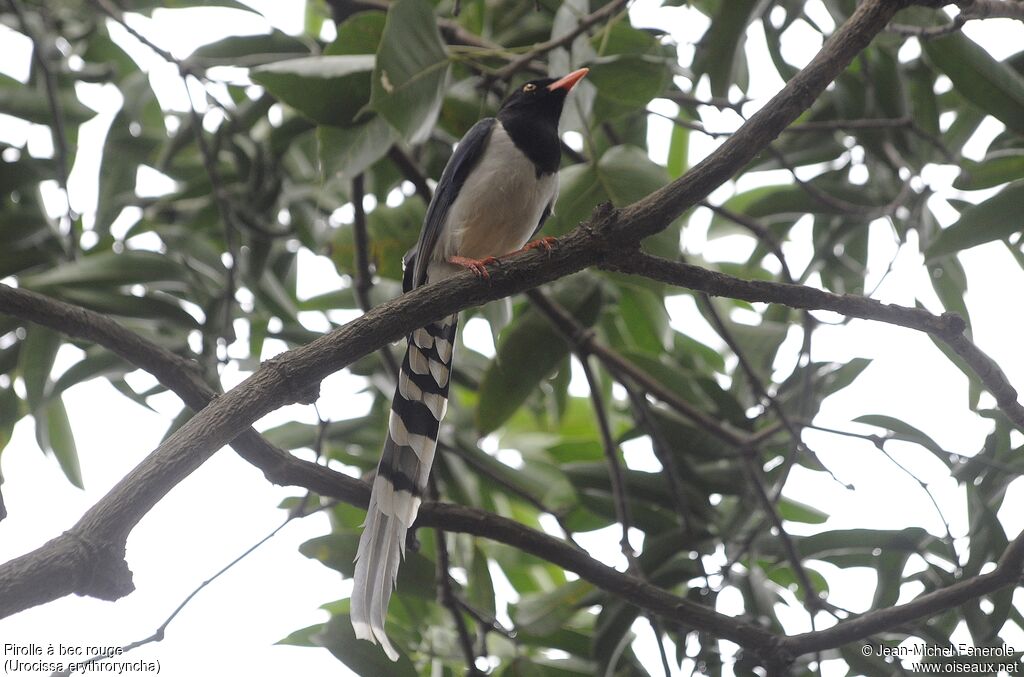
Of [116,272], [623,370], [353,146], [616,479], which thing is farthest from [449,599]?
[116,272]

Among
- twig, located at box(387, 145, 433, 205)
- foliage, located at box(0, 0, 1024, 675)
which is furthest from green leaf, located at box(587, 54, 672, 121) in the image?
twig, located at box(387, 145, 433, 205)

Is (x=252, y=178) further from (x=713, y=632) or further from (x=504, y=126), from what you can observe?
(x=713, y=632)

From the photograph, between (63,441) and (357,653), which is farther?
(63,441)

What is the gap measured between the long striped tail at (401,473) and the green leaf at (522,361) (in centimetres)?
17

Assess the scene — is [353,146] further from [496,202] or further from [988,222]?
[988,222]

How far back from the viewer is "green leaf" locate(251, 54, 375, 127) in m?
2.65

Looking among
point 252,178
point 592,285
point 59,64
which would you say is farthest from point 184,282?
point 592,285

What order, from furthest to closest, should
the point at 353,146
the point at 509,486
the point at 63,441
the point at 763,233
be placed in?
the point at 63,441, the point at 763,233, the point at 509,486, the point at 353,146

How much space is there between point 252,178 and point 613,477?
170cm

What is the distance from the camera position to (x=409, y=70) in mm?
2566

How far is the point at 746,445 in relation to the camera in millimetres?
2850

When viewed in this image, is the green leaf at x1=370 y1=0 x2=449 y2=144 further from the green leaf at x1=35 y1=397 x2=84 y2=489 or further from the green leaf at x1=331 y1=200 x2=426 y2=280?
the green leaf at x1=35 y1=397 x2=84 y2=489

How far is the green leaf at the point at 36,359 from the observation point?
291 centimetres

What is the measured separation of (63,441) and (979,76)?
3039mm
